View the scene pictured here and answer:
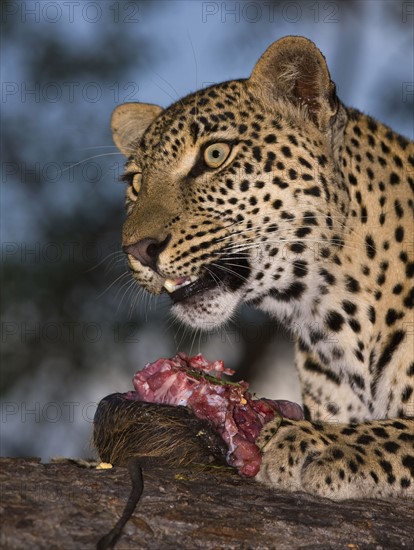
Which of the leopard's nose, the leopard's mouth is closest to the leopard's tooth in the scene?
the leopard's mouth

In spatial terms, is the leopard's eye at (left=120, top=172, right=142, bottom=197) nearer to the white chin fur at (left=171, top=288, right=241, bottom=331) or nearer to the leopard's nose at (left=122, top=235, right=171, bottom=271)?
the leopard's nose at (left=122, top=235, right=171, bottom=271)

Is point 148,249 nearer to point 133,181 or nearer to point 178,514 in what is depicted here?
point 133,181

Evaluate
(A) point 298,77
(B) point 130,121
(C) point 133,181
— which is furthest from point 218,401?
(B) point 130,121

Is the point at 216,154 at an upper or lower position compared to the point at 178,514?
upper

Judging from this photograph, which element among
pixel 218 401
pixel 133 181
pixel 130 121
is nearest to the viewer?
pixel 218 401

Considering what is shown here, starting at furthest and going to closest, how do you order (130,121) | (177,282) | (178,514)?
(130,121) → (177,282) → (178,514)

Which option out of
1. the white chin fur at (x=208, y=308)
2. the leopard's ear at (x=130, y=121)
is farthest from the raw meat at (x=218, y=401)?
the leopard's ear at (x=130, y=121)

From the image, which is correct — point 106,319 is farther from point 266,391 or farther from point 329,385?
point 329,385

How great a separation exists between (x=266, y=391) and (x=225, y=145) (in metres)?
5.83

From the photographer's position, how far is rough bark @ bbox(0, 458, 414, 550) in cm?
466

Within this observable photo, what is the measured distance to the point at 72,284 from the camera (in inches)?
575

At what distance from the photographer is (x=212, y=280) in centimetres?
707

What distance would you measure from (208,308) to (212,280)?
19 cm

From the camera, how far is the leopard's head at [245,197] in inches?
272
